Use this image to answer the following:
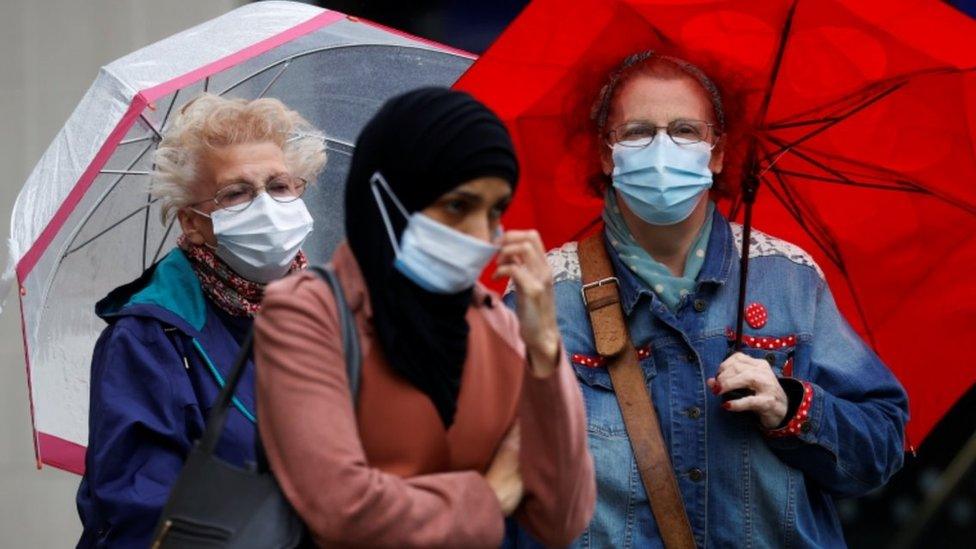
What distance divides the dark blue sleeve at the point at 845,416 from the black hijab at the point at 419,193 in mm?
1323

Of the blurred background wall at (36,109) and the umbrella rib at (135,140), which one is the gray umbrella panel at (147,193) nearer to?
the umbrella rib at (135,140)

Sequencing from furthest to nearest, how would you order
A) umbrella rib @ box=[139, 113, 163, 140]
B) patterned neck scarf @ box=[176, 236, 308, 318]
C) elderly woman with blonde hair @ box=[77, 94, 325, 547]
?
umbrella rib @ box=[139, 113, 163, 140] → patterned neck scarf @ box=[176, 236, 308, 318] → elderly woman with blonde hair @ box=[77, 94, 325, 547]

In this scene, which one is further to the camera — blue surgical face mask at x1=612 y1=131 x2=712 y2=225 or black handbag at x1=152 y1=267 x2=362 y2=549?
blue surgical face mask at x1=612 y1=131 x2=712 y2=225

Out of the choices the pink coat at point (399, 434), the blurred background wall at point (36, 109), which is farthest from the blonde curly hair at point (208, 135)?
the blurred background wall at point (36, 109)

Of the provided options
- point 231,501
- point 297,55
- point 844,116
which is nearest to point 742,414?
point 844,116

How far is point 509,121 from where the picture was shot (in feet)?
15.1

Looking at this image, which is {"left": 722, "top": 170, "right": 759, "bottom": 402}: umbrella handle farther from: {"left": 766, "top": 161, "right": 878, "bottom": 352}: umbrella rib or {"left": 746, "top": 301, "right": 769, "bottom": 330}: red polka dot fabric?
{"left": 766, "top": 161, "right": 878, "bottom": 352}: umbrella rib

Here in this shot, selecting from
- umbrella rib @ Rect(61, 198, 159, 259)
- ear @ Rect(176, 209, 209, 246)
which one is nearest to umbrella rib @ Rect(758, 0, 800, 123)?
ear @ Rect(176, 209, 209, 246)

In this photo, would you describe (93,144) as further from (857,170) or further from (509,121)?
(857,170)

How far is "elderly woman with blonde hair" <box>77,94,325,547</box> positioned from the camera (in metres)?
4.25

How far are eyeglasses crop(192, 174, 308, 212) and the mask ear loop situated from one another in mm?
1730

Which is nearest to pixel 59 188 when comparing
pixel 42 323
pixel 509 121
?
pixel 42 323

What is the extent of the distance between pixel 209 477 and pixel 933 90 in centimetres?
216

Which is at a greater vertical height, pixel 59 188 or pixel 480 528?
pixel 480 528
